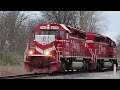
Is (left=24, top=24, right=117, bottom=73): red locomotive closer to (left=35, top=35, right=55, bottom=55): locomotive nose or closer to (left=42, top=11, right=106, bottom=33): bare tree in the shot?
(left=35, top=35, right=55, bottom=55): locomotive nose

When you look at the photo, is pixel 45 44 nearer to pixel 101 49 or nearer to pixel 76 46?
pixel 76 46

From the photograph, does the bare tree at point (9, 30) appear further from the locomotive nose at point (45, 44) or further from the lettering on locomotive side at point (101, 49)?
the locomotive nose at point (45, 44)

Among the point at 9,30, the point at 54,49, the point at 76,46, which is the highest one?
the point at 9,30

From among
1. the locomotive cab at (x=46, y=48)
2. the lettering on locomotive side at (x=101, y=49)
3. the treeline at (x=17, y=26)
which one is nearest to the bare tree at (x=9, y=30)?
the treeline at (x=17, y=26)

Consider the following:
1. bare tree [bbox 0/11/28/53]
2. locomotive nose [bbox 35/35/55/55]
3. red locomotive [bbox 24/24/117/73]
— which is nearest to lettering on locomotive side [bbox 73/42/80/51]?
red locomotive [bbox 24/24/117/73]

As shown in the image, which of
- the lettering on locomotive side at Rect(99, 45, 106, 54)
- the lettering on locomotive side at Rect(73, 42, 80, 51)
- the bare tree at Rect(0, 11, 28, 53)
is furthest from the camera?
the bare tree at Rect(0, 11, 28, 53)

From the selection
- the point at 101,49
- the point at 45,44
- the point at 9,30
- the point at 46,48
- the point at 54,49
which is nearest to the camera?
the point at 54,49

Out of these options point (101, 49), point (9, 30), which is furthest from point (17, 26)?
point (101, 49)

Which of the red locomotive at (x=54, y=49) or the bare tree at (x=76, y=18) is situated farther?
the bare tree at (x=76, y=18)

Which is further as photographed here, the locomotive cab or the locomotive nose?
the locomotive nose
